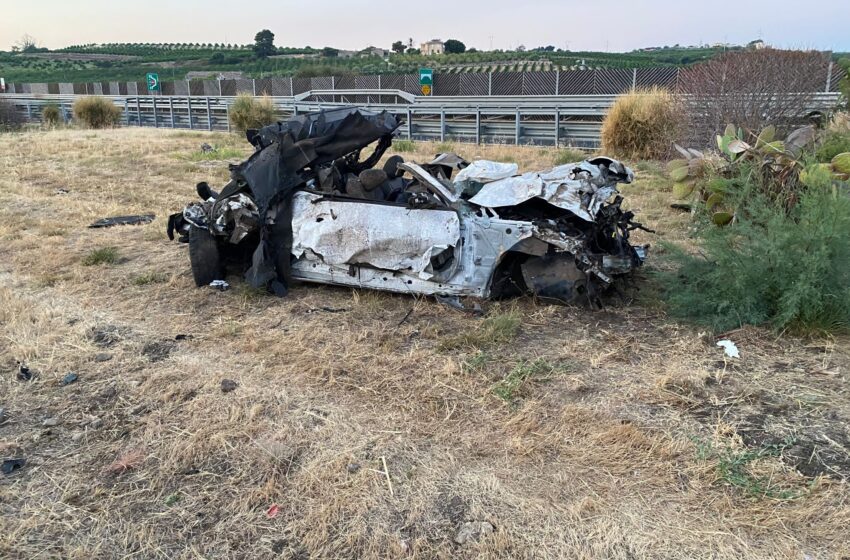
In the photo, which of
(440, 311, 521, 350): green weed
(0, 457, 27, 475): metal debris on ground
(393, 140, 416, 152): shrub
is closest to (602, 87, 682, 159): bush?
(393, 140, 416, 152): shrub

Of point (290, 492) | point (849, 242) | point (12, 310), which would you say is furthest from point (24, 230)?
point (849, 242)

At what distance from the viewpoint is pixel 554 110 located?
51.7ft

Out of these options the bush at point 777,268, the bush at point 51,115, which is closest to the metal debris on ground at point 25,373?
the bush at point 777,268

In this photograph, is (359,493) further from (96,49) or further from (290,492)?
(96,49)

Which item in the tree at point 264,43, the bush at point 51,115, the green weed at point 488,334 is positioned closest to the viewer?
the green weed at point 488,334

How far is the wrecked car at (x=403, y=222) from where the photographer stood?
5.45 meters

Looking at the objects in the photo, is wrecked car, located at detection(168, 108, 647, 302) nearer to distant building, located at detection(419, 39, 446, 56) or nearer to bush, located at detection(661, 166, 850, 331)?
bush, located at detection(661, 166, 850, 331)

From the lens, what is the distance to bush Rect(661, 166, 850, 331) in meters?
4.68

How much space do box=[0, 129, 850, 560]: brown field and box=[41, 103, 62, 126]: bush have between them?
23.3 metres

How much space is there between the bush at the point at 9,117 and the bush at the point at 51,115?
33.2 inches

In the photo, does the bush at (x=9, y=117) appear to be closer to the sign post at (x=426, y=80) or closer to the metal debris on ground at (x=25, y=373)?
Answer: the sign post at (x=426, y=80)

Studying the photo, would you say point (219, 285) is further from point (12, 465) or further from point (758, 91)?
point (758, 91)

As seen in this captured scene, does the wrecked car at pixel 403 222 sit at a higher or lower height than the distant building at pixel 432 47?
lower

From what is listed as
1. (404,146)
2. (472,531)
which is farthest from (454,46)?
(472,531)
